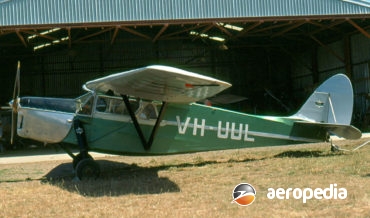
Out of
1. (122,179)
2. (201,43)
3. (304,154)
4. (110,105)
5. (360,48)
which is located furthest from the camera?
(201,43)

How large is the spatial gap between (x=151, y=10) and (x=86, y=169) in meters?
10.6

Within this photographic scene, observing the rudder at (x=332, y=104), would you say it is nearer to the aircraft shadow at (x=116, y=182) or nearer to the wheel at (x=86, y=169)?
the aircraft shadow at (x=116, y=182)

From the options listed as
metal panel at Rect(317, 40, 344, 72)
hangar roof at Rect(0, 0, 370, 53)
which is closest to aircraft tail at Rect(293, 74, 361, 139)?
hangar roof at Rect(0, 0, 370, 53)

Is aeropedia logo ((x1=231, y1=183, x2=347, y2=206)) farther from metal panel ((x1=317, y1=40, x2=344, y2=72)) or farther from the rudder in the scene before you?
metal panel ((x1=317, y1=40, x2=344, y2=72))

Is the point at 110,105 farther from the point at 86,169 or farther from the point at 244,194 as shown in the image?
the point at 244,194

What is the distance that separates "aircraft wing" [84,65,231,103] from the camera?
778 cm

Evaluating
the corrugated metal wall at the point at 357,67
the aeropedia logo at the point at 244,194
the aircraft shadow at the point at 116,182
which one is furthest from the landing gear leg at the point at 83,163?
the corrugated metal wall at the point at 357,67

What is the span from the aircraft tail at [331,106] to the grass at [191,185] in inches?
31.2

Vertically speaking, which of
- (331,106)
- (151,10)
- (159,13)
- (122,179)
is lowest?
(122,179)

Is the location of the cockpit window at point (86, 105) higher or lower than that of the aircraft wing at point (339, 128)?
higher

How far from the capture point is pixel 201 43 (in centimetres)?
3005

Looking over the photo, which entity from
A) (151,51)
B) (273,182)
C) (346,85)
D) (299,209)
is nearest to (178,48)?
(151,51)

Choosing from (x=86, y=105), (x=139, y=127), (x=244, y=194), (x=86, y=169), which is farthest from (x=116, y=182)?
(x=244, y=194)

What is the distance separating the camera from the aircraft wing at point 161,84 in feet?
25.5
